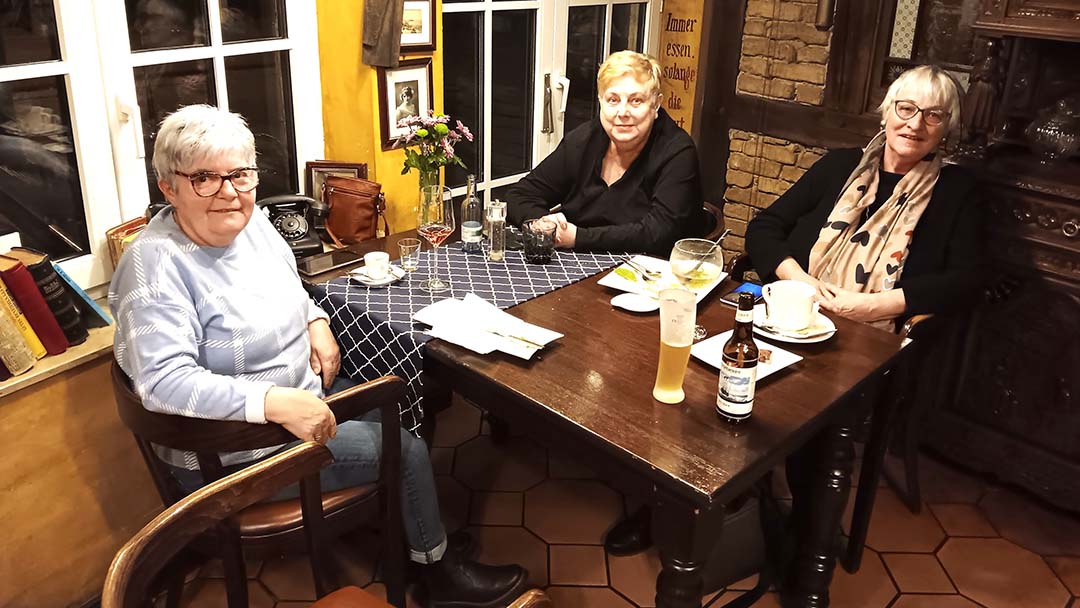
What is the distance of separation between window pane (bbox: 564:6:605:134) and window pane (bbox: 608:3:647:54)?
0.07 metres

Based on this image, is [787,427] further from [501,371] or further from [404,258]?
[404,258]

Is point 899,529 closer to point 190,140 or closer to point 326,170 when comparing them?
point 326,170

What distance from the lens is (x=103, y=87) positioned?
6.58 feet

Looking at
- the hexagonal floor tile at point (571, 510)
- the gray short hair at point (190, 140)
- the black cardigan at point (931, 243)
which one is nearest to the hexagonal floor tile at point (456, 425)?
the hexagonal floor tile at point (571, 510)

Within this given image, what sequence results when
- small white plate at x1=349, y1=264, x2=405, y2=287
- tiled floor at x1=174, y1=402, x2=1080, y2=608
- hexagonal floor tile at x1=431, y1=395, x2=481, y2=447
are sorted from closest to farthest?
small white plate at x1=349, y1=264, x2=405, y2=287 < tiled floor at x1=174, y1=402, x2=1080, y2=608 < hexagonal floor tile at x1=431, y1=395, x2=481, y2=447

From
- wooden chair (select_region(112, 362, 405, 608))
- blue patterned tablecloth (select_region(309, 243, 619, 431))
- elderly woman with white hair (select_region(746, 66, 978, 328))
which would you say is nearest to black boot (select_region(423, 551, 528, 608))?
wooden chair (select_region(112, 362, 405, 608))

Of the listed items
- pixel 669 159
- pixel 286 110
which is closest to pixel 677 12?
pixel 669 159

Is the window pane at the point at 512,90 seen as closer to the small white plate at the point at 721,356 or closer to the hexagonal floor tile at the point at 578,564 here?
the hexagonal floor tile at the point at 578,564

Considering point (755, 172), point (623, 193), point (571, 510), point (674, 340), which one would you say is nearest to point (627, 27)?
point (755, 172)

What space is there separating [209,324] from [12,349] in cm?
51

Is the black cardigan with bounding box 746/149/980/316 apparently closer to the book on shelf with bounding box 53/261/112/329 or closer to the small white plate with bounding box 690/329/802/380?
the small white plate with bounding box 690/329/802/380

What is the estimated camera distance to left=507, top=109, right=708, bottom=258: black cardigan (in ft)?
7.57

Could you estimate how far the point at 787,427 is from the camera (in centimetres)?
144

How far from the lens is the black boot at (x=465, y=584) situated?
192 centimetres
